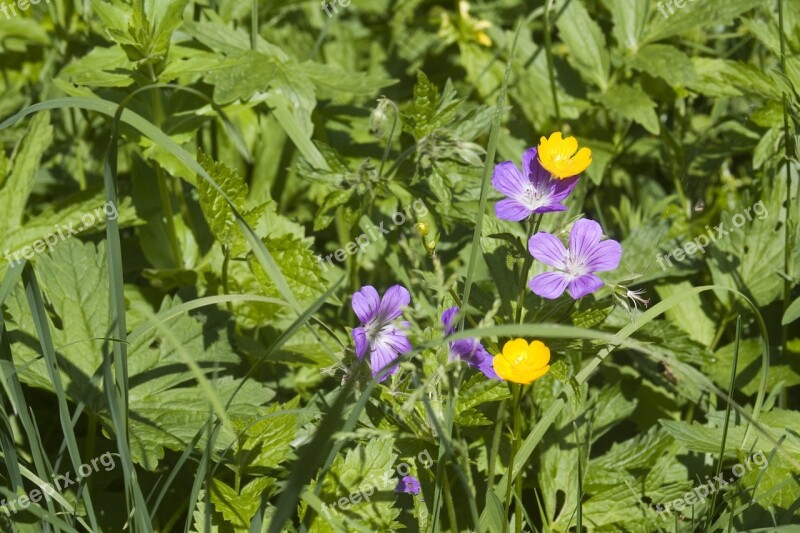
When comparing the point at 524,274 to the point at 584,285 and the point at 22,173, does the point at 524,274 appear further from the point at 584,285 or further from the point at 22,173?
the point at 22,173

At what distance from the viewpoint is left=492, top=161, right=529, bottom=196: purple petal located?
6.47 ft

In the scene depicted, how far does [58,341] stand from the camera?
2248mm

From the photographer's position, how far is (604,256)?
6.01ft

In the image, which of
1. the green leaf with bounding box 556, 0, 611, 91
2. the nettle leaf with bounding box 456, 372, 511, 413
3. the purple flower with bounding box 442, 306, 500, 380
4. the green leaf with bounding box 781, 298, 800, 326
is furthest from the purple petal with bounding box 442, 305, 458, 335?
the green leaf with bounding box 556, 0, 611, 91

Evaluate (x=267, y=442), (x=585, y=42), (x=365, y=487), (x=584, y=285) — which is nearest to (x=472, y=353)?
(x=584, y=285)

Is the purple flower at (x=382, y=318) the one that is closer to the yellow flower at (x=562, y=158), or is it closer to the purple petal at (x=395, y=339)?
the purple petal at (x=395, y=339)

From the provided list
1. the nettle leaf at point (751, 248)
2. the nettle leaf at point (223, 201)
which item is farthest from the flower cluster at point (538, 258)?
the nettle leaf at point (751, 248)

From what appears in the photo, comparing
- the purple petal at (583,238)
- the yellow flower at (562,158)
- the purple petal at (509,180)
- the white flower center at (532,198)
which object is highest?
the yellow flower at (562,158)

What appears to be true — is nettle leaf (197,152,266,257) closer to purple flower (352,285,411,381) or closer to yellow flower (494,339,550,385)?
purple flower (352,285,411,381)

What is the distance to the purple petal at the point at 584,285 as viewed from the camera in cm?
178

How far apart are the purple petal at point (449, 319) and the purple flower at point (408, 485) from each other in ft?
1.16

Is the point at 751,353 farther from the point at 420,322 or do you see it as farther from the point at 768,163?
the point at 420,322

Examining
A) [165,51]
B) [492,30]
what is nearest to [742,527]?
[165,51]

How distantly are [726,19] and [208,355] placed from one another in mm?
2065
